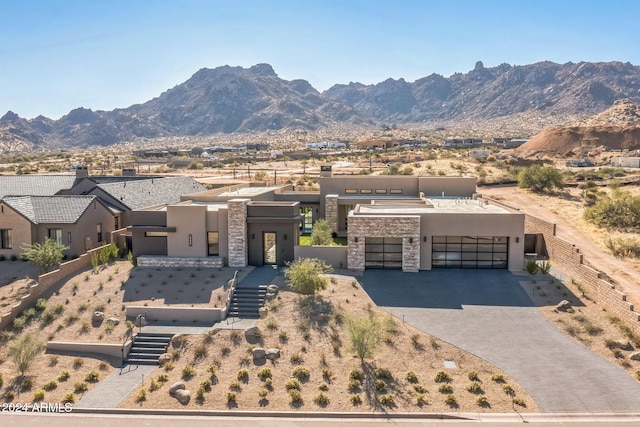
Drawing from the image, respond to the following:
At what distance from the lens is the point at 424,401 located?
1892 cm

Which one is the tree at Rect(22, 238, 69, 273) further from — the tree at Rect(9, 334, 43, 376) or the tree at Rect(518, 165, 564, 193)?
the tree at Rect(518, 165, 564, 193)

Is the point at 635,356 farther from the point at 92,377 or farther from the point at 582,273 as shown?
the point at 92,377

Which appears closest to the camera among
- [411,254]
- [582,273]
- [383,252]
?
[582,273]

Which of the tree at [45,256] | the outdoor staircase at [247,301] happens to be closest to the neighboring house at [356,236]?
the tree at [45,256]

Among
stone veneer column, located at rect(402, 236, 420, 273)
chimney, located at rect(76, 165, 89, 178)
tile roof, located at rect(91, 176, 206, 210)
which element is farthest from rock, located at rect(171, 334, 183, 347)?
chimney, located at rect(76, 165, 89, 178)

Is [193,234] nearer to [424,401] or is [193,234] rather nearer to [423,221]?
[423,221]

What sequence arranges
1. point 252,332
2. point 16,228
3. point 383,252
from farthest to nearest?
point 16,228 → point 383,252 → point 252,332

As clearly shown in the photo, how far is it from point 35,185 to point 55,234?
47.5 ft

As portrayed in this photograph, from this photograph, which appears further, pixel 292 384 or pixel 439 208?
pixel 439 208

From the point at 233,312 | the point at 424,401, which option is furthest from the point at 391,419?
the point at 233,312

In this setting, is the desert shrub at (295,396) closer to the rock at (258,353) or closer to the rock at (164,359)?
the rock at (258,353)

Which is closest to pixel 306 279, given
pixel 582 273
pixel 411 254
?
pixel 411 254

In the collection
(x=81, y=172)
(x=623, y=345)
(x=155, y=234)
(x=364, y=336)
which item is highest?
(x=81, y=172)

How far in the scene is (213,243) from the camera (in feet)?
112
